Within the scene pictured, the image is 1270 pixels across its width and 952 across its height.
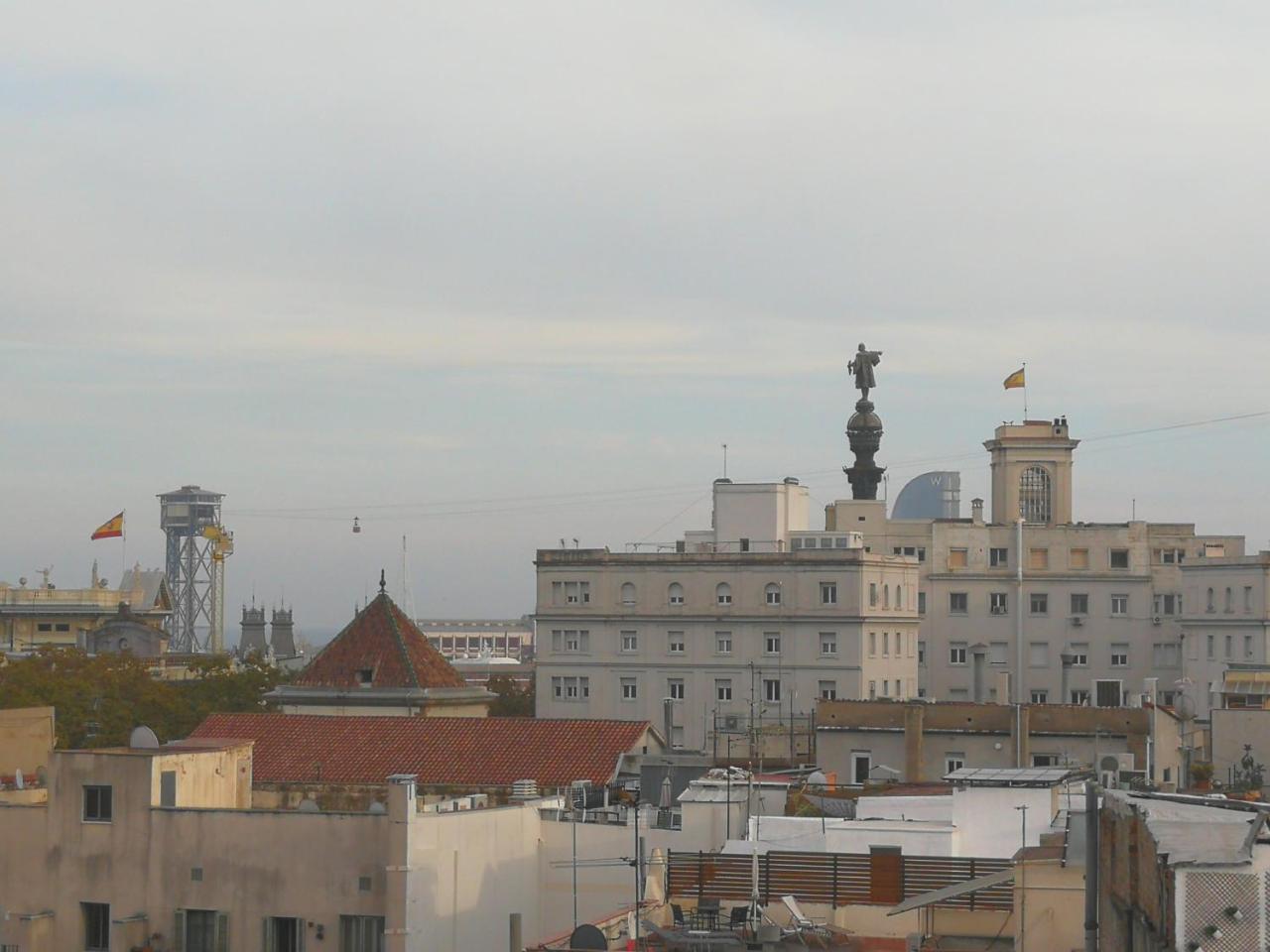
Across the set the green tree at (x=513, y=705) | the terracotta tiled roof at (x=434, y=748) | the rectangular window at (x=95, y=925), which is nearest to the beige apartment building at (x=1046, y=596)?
the green tree at (x=513, y=705)

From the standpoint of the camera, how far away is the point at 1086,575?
11919 cm

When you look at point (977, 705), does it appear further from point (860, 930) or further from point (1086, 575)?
point (1086, 575)

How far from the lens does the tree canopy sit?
98.4 metres

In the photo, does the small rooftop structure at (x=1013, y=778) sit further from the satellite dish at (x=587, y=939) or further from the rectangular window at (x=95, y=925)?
the rectangular window at (x=95, y=925)

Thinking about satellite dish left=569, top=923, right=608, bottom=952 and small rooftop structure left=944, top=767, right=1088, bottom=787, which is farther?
small rooftop structure left=944, top=767, right=1088, bottom=787

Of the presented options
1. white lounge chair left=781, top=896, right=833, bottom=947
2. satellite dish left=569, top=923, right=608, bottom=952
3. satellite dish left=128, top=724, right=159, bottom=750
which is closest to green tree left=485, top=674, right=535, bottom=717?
satellite dish left=128, top=724, right=159, bottom=750

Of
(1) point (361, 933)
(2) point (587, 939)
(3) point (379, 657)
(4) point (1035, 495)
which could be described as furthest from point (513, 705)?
(2) point (587, 939)

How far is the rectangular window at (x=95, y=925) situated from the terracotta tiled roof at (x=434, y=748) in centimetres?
2120

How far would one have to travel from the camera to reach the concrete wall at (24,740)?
47.8m

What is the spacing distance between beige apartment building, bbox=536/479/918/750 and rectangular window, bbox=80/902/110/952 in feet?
215

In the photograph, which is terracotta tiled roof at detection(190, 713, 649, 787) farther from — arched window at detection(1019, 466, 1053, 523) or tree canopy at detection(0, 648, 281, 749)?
arched window at detection(1019, 466, 1053, 523)

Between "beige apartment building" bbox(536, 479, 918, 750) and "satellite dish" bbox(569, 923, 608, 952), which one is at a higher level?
"beige apartment building" bbox(536, 479, 918, 750)

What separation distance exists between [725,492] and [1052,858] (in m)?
82.3

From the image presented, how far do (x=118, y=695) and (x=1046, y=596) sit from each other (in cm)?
4558
